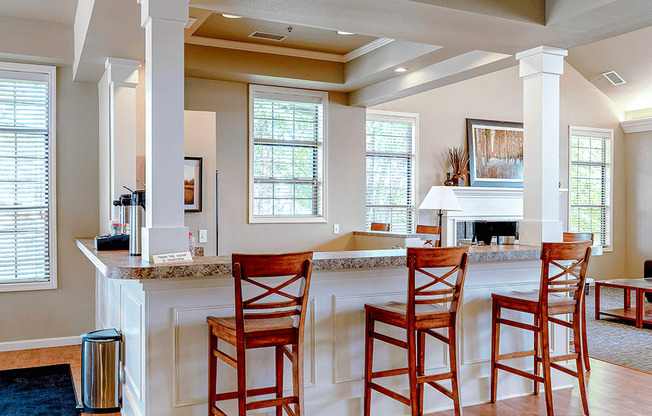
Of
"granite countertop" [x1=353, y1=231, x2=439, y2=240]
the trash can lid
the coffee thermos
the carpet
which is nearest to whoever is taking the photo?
the coffee thermos

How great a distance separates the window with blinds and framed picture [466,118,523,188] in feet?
8.71

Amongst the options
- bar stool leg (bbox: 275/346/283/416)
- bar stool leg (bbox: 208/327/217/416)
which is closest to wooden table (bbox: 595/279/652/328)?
bar stool leg (bbox: 275/346/283/416)

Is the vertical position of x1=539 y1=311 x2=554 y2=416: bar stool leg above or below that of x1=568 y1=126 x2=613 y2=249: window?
below

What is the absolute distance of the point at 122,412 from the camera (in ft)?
11.6

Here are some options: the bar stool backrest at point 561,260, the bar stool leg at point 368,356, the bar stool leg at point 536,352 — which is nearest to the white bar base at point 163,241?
the bar stool leg at point 368,356

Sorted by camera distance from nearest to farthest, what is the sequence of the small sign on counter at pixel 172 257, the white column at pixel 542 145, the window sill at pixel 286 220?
the small sign on counter at pixel 172 257 → the white column at pixel 542 145 → the window sill at pixel 286 220

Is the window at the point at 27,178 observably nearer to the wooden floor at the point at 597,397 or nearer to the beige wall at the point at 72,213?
the beige wall at the point at 72,213

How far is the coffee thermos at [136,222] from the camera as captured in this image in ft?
11.0

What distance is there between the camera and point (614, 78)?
30.0 ft

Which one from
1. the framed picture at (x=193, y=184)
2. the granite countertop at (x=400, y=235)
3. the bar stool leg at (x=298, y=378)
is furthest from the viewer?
the granite countertop at (x=400, y=235)

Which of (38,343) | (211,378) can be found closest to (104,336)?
(211,378)

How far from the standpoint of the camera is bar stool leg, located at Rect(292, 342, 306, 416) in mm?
2688

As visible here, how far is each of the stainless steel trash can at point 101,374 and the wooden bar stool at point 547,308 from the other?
2367 millimetres

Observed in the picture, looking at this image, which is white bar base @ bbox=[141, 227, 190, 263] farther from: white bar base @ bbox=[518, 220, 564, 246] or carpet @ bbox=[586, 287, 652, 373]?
carpet @ bbox=[586, 287, 652, 373]
